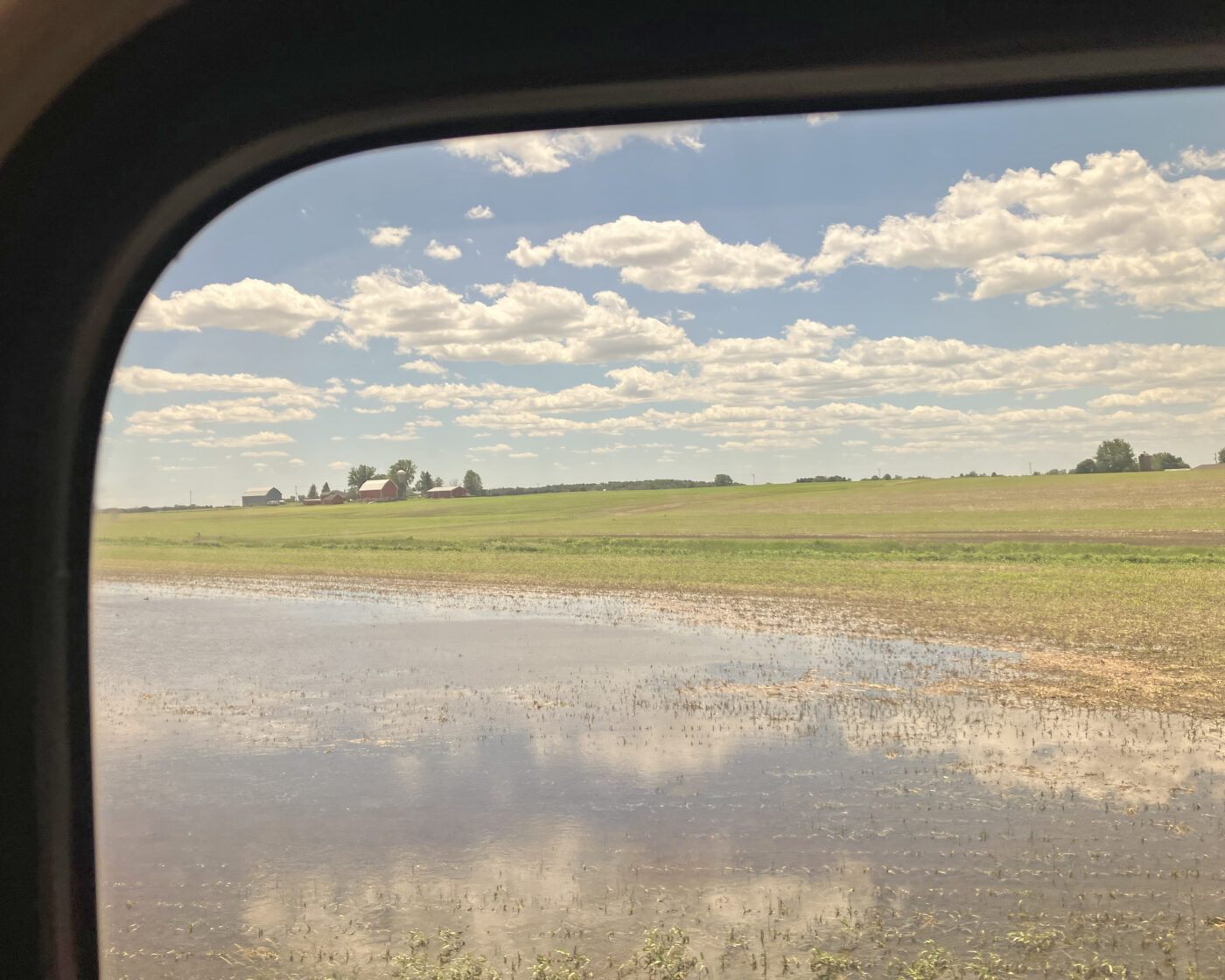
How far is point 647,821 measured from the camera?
5.77m

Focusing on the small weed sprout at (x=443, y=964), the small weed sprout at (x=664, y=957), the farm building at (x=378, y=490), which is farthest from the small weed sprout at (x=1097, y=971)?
the farm building at (x=378, y=490)

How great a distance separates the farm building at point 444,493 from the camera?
56.1 meters

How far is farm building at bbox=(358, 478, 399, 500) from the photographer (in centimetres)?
5438

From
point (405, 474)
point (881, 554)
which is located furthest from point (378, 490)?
point (881, 554)

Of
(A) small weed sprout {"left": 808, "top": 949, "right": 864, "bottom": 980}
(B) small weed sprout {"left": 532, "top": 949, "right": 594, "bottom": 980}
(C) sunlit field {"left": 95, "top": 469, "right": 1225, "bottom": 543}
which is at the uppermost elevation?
(C) sunlit field {"left": 95, "top": 469, "right": 1225, "bottom": 543}

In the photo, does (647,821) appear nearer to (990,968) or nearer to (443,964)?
(443,964)

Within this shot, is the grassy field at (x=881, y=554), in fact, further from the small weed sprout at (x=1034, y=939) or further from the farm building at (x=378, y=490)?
the small weed sprout at (x=1034, y=939)

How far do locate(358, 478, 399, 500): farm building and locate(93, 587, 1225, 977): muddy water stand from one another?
147 ft

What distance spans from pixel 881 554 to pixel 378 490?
123 ft

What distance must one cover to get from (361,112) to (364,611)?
1531 cm

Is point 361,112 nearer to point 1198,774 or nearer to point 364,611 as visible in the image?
point 1198,774

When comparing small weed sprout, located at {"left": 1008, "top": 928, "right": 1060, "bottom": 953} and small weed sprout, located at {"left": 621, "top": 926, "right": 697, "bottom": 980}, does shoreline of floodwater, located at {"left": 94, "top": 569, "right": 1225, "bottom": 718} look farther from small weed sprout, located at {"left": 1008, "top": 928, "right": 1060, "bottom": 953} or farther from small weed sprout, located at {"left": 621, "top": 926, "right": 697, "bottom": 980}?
small weed sprout, located at {"left": 1008, "top": 928, "right": 1060, "bottom": 953}

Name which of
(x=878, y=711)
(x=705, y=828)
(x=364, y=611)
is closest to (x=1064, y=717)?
(x=878, y=711)

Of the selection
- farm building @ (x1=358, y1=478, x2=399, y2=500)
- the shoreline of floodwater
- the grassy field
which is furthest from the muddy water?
farm building @ (x1=358, y1=478, x2=399, y2=500)
